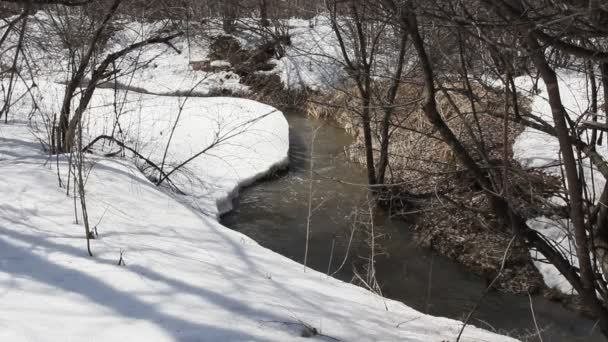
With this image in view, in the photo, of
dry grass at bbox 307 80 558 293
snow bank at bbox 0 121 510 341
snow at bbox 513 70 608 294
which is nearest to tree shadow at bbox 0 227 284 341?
snow bank at bbox 0 121 510 341

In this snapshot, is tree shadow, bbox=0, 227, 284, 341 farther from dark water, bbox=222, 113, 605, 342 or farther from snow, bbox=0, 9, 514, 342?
dark water, bbox=222, 113, 605, 342

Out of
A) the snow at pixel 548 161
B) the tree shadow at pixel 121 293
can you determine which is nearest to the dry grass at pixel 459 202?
the snow at pixel 548 161

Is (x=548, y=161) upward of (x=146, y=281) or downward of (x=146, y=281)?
upward

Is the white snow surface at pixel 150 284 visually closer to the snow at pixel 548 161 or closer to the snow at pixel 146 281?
the snow at pixel 146 281

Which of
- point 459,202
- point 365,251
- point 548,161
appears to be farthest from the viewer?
point 548,161

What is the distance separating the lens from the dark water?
5.14m

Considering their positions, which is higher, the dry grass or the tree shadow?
the dry grass

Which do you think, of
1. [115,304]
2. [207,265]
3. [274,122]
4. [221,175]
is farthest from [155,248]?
[274,122]

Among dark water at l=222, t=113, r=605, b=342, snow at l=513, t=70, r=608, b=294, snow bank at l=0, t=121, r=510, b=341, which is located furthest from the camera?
snow at l=513, t=70, r=608, b=294

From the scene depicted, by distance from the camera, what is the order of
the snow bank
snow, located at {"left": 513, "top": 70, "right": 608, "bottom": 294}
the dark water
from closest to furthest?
1. the snow bank
2. the dark water
3. snow, located at {"left": 513, "top": 70, "right": 608, "bottom": 294}

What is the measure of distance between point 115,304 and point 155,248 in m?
1.04

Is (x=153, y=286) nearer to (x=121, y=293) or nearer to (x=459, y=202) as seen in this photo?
(x=121, y=293)

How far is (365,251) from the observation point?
6480 mm

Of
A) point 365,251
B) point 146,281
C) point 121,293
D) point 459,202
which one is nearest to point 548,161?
point 459,202
